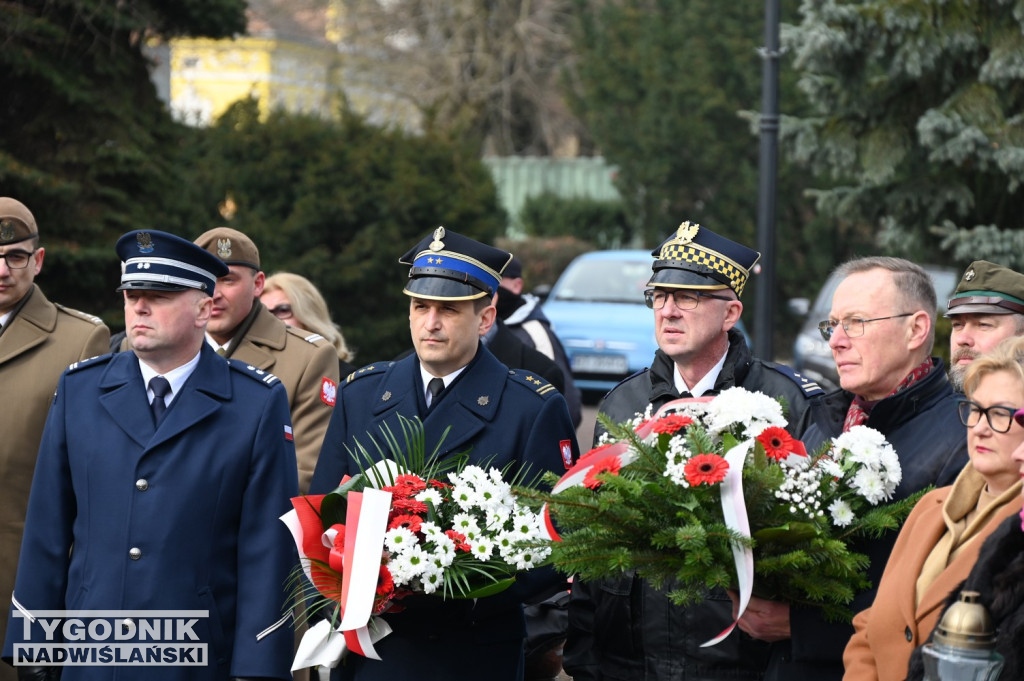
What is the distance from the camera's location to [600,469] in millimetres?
3936

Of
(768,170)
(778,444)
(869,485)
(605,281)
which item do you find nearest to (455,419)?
(778,444)

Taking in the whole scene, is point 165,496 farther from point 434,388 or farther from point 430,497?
point 434,388

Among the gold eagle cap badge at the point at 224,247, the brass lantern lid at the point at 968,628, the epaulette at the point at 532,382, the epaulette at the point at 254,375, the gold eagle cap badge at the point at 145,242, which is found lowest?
the brass lantern lid at the point at 968,628

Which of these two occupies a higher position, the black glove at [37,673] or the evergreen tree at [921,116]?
the evergreen tree at [921,116]

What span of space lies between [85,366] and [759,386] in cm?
240

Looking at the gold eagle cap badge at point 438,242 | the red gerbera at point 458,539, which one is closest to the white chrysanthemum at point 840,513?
the red gerbera at point 458,539

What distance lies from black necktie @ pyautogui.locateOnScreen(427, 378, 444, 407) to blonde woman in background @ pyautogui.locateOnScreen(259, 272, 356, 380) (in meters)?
2.75

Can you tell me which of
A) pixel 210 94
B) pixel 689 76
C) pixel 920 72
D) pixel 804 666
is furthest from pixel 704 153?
pixel 804 666

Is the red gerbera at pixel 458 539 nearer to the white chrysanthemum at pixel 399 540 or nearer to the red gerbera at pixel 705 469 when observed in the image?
the white chrysanthemum at pixel 399 540

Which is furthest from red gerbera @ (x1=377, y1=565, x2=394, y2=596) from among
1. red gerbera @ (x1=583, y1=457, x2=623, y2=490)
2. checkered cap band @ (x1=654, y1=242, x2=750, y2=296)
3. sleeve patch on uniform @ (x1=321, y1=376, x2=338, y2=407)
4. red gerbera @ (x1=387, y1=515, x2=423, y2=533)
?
sleeve patch on uniform @ (x1=321, y1=376, x2=338, y2=407)

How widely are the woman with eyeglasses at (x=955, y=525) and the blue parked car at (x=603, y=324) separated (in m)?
11.2

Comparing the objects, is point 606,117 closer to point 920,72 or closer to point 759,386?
point 920,72

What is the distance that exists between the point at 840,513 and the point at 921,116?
9086mm

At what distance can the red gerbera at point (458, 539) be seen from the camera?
13.6 feet
